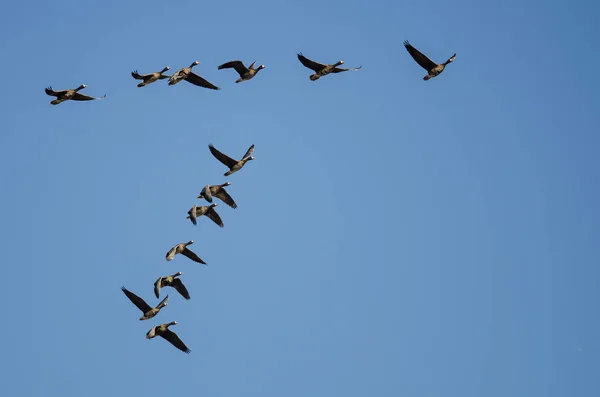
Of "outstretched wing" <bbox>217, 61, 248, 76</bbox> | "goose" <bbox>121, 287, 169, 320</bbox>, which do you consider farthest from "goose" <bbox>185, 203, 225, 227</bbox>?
"outstretched wing" <bbox>217, 61, 248, 76</bbox>

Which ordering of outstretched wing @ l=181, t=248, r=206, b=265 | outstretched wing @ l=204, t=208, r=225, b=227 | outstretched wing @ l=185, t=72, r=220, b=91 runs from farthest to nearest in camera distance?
1. outstretched wing @ l=185, t=72, r=220, b=91
2. outstretched wing @ l=204, t=208, r=225, b=227
3. outstretched wing @ l=181, t=248, r=206, b=265

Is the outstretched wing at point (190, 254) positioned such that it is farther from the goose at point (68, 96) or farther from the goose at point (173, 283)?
the goose at point (68, 96)

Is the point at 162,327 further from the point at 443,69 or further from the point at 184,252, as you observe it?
the point at 443,69

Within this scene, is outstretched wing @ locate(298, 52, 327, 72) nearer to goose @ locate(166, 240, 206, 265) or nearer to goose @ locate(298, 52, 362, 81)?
goose @ locate(298, 52, 362, 81)

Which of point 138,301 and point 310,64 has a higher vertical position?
point 310,64

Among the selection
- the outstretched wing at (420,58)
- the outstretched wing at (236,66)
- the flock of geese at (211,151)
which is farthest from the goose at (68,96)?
the outstretched wing at (420,58)

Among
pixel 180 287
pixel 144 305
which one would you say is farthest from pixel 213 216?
pixel 144 305

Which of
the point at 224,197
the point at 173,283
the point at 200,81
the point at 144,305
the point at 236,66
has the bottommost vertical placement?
the point at 144,305

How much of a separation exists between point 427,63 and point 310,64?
19.3 ft

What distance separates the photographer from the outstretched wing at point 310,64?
213 feet

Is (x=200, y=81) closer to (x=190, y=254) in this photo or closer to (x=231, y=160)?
(x=231, y=160)

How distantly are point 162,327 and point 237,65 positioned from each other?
45.3ft

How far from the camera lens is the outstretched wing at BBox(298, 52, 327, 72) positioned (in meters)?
64.9

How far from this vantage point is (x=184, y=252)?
65938 millimetres
